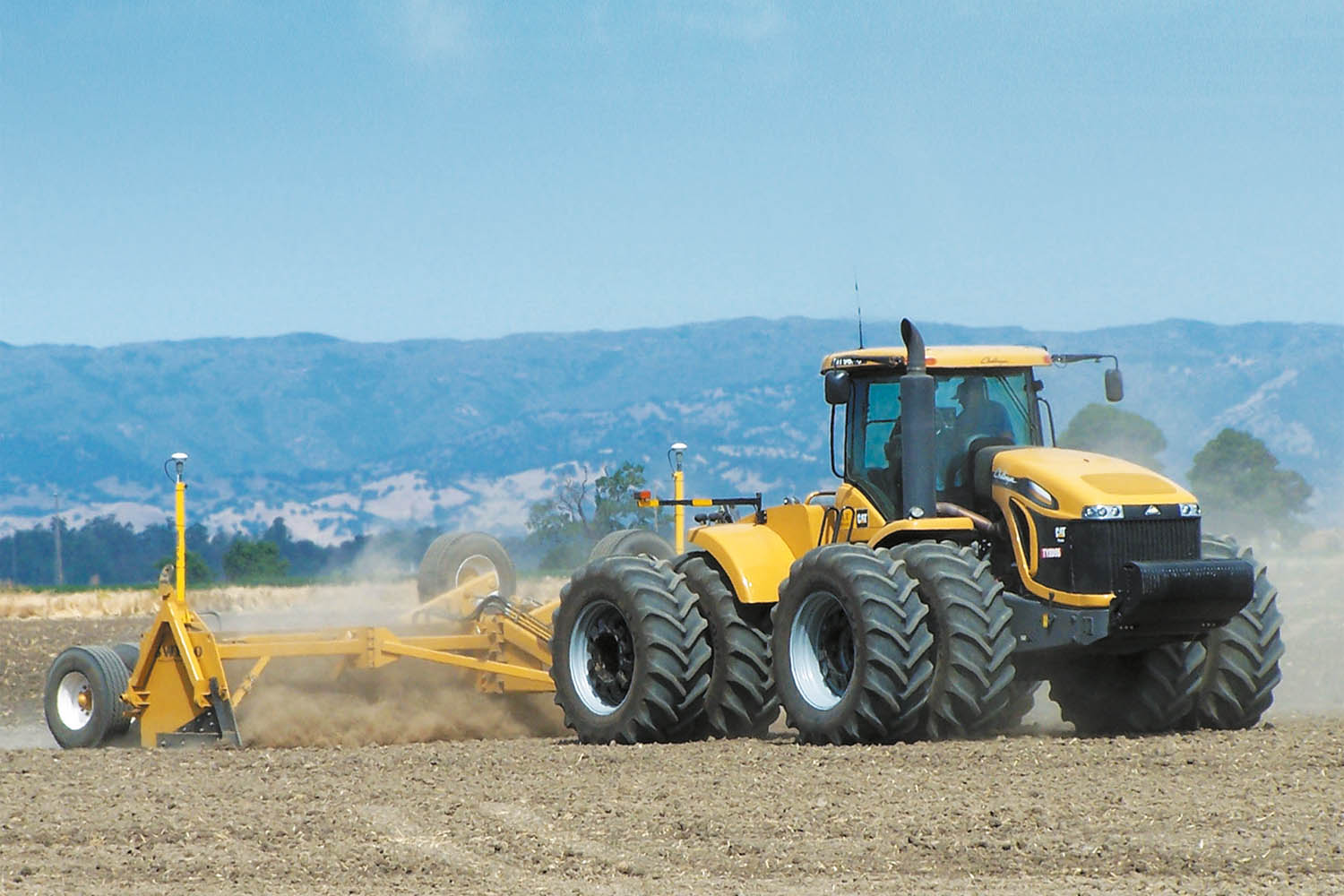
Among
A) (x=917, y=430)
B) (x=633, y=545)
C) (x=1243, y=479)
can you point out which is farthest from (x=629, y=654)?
(x=1243, y=479)

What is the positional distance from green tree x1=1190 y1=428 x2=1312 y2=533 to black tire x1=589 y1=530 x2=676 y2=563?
348 feet

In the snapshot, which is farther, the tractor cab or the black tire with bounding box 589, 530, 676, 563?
the black tire with bounding box 589, 530, 676, 563

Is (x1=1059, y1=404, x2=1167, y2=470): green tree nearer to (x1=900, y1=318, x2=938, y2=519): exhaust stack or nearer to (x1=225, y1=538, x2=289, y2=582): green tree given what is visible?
(x1=225, y1=538, x2=289, y2=582): green tree

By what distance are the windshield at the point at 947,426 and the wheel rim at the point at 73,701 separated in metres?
7.59

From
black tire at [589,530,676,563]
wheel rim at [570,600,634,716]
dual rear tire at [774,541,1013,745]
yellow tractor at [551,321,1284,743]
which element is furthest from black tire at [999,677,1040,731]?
black tire at [589,530,676,563]

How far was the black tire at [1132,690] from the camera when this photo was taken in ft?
45.6

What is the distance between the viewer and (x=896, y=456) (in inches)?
Answer: 571

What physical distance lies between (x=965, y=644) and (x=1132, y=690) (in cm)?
212

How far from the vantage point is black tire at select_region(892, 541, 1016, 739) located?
12.8 metres

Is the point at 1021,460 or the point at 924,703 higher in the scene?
the point at 1021,460

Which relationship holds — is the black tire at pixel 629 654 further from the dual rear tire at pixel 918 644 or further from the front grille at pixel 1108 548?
the front grille at pixel 1108 548

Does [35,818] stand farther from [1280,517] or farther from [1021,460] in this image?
[1280,517]

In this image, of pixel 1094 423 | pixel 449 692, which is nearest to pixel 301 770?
pixel 449 692

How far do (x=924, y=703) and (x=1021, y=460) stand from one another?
78.3 inches
